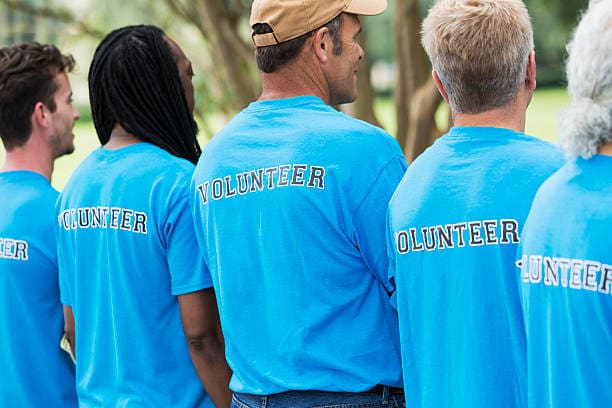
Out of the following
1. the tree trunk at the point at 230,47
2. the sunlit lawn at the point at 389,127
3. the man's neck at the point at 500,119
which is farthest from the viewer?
the sunlit lawn at the point at 389,127

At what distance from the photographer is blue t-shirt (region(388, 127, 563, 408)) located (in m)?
2.23

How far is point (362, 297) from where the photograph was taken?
8.54 feet

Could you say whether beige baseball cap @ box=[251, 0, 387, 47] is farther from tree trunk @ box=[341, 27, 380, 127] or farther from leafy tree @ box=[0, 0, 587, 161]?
tree trunk @ box=[341, 27, 380, 127]

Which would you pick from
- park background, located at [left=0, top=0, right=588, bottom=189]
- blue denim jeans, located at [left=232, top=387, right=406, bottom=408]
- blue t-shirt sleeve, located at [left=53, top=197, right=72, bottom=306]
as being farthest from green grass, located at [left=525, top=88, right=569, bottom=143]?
blue denim jeans, located at [left=232, top=387, right=406, bottom=408]

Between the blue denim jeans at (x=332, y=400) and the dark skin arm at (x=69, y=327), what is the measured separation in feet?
3.26

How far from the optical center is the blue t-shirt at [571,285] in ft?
6.21

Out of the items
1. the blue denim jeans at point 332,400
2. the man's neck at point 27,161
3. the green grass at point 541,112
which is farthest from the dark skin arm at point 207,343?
the green grass at point 541,112

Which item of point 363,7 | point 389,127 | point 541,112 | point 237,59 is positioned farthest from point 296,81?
point 541,112

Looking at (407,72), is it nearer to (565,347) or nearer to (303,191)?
(303,191)

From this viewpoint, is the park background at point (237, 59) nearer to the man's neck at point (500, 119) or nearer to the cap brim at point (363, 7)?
the cap brim at point (363, 7)

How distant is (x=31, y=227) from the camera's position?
339 centimetres

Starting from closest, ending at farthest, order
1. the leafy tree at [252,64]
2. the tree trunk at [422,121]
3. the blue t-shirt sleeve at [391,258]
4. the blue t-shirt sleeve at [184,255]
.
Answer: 1. the blue t-shirt sleeve at [391,258]
2. the blue t-shirt sleeve at [184,255]
3. the tree trunk at [422,121]
4. the leafy tree at [252,64]

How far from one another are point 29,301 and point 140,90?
899 mm

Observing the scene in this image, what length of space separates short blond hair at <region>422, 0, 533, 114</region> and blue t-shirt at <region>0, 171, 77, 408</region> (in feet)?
5.70
